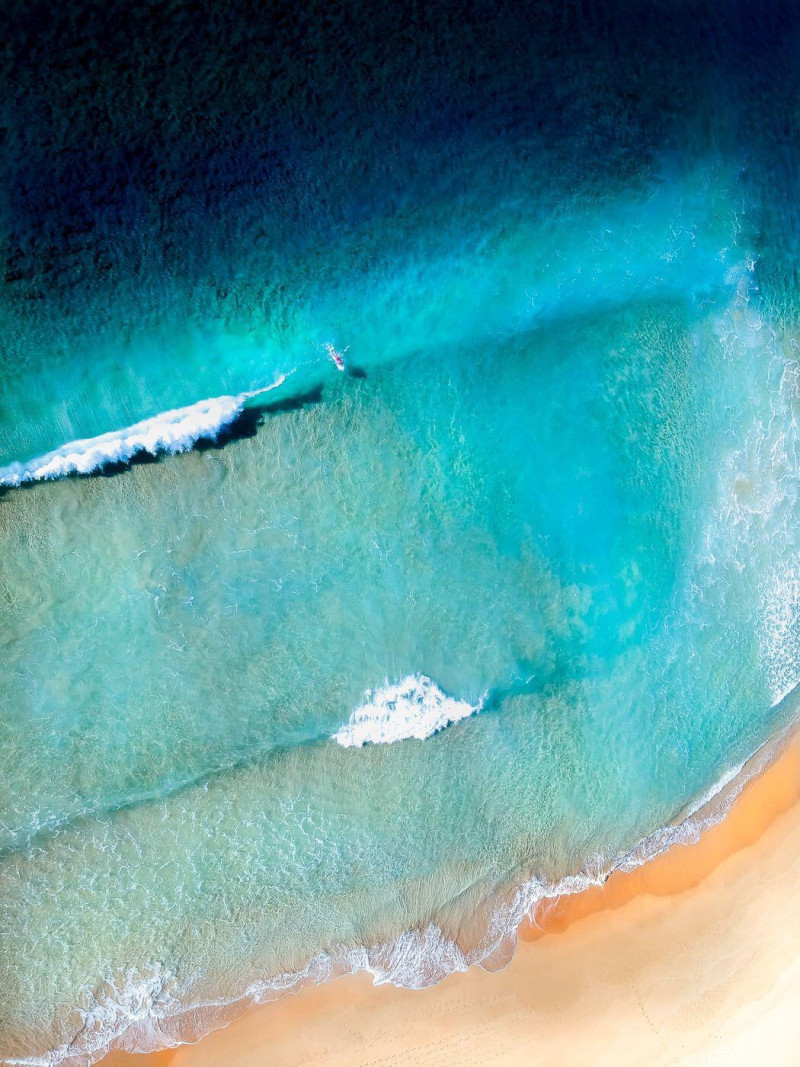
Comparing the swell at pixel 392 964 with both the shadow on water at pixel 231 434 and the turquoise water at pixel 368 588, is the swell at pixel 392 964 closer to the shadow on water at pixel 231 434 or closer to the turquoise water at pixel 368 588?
the turquoise water at pixel 368 588

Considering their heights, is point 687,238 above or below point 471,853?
above

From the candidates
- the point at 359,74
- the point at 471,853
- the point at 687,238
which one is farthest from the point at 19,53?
the point at 471,853

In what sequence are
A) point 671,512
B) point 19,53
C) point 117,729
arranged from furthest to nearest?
1. point 671,512
2. point 117,729
3. point 19,53

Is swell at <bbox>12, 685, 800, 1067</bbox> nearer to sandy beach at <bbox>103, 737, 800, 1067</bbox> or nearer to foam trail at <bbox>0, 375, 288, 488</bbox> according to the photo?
sandy beach at <bbox>103, 737, 800, 1067</bbox>

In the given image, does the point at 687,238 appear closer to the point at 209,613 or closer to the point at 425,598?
the point at 425,598

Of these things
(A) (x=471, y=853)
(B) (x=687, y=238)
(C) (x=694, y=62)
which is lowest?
(A) (x=471, y=853)

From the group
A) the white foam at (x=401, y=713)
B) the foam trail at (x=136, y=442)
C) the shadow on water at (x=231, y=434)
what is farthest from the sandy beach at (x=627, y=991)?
the foam trail at (x=136, y=442)

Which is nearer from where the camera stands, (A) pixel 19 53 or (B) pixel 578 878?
(A) pixel 19 53
